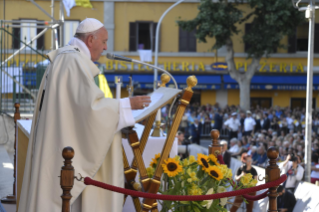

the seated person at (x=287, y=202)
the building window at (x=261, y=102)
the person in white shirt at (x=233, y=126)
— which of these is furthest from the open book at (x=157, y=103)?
the building window at (x=261, y=102)

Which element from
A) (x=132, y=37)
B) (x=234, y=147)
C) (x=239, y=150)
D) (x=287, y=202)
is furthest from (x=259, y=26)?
(x=287, y=202)

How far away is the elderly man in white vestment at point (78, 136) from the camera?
3.21 meters

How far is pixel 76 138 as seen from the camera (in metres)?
3.25

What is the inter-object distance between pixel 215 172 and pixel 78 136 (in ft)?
3.92

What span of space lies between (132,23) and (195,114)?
279 inches

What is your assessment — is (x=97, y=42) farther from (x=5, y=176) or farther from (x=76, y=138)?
(x=5, y=176)

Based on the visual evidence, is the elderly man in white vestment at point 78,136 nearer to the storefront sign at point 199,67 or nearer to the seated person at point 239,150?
the seated person at point 239,150

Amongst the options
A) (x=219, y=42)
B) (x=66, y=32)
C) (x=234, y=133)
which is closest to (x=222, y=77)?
(x=219, y=42)

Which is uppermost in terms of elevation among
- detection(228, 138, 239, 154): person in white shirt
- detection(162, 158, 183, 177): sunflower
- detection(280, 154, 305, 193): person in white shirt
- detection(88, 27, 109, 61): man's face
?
detection(88, 27, 109, 61): man's face

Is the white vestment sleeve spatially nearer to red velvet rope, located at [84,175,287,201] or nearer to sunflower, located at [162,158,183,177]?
red velvet rope, located at [84,175,287,201]

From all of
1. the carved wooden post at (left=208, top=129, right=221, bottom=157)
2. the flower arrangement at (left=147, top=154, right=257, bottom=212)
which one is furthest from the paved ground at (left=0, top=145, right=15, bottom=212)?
the carved wooden post at (left=208, top=129, right=221, bottom=157)

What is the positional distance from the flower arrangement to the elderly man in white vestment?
1.75 ft

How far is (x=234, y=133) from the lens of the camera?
17.6 metres

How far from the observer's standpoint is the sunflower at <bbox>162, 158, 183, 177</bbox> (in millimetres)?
3634
